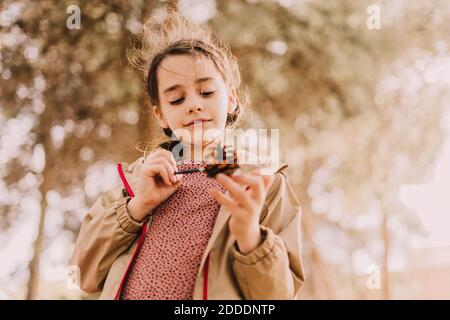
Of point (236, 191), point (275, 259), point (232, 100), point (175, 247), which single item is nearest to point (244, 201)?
point (236, 191)

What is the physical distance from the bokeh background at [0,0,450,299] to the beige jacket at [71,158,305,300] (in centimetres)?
226

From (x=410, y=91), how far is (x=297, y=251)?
3.43 metres

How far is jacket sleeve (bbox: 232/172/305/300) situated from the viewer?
4.04ft

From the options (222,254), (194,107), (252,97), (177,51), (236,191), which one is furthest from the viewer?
→ (252,97)

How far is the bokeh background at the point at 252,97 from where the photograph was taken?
394 cm

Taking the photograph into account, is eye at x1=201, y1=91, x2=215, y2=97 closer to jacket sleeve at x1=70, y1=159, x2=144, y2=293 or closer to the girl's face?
the girl's face

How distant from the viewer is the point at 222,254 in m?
1.33

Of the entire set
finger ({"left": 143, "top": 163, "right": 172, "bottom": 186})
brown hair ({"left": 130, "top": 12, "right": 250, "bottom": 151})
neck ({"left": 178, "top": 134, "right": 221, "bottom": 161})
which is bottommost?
finger ({"left": 143, "top": 163, "right": 172, "bottom": 186})

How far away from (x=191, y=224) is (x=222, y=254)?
0.13 meters

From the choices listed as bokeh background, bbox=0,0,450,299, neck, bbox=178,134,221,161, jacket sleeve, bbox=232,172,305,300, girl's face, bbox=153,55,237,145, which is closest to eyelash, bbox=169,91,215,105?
girl's face, bbox=153,55,237,145

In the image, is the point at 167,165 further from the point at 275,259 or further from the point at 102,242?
the point at 275,259

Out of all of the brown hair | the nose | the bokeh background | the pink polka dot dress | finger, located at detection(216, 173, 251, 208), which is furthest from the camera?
the bokeh background

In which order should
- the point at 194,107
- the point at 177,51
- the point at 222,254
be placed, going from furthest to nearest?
the point at 177,51, the point at 194,107, the point at 222,254

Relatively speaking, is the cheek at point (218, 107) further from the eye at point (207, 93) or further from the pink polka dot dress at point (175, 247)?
the pink polka dot dress at point (175, 247)
